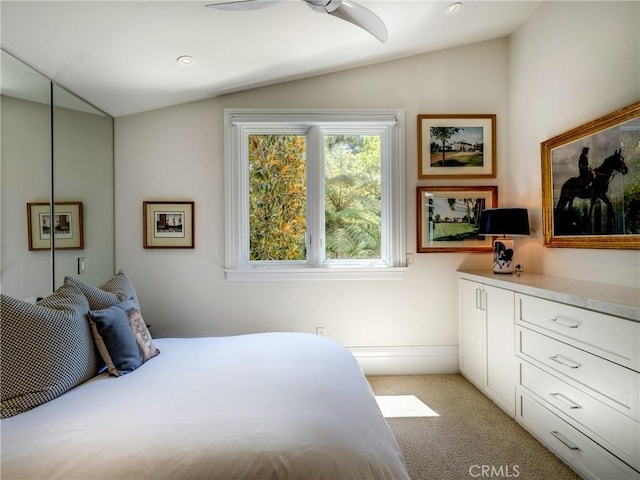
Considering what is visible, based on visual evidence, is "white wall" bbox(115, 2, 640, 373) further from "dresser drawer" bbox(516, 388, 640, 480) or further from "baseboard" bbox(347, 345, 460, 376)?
"dresser drawer" bbox(516, 388, 640, 480)

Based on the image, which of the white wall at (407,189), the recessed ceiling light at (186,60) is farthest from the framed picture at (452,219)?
the recessed ceiling light at (186,60)

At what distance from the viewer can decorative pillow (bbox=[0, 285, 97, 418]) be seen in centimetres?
119

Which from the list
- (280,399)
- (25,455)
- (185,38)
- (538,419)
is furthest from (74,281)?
(538,419)

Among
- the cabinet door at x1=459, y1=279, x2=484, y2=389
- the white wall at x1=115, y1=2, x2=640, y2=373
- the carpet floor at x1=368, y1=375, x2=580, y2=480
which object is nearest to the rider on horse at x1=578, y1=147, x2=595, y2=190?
the white wall at x1=115, y1=2, x2=640, y2=373

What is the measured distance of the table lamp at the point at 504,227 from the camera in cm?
238

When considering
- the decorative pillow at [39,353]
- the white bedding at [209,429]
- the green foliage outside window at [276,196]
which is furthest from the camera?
the green foliage outside window at [276,196]

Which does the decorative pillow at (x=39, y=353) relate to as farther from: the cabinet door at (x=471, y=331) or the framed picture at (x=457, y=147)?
the framed picture at (x=457, y=147)

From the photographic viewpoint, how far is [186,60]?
6.92ft

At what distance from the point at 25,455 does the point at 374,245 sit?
2476 mm

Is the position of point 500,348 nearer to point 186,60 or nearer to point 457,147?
point 457,147

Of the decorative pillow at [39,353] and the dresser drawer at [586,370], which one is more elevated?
the decorative pillow at [39,353]

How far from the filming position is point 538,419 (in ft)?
6.04

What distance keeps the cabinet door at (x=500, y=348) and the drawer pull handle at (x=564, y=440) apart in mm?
339

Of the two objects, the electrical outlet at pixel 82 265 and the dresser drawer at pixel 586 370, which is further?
the electrical outlet at pixel 82 265
